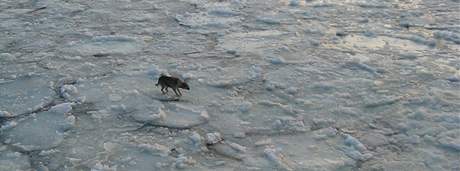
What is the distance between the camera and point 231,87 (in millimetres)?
3750

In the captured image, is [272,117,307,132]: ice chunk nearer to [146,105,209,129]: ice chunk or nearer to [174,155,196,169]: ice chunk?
[146,105,209,129]: ice chunk

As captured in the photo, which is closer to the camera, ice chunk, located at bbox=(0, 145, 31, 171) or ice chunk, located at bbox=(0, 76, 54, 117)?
ice chunk, located at bbox=(0, 145, 31, 171)

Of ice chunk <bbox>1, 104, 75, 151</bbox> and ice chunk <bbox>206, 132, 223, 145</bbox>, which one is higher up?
ice chunk <bbox>206, 132, 223, 145</bbox>

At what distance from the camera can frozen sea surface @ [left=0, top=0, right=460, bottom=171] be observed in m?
2.87

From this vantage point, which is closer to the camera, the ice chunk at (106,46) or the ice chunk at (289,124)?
the ice chunk at (289,124)

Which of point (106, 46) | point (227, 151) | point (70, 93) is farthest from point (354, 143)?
point (106, 46)

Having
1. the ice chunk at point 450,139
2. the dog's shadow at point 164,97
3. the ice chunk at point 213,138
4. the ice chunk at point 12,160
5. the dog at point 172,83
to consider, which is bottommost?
the ice chunk at point 12,160

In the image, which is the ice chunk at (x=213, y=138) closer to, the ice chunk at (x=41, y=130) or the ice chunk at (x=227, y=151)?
the ice chunk at (x=227, y=151)

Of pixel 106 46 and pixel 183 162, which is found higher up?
pixel 106 46

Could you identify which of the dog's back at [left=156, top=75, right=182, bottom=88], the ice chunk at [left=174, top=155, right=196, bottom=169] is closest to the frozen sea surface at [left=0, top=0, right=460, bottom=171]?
the ice chunk at [left=174, top=155, right=196, bottom=169]

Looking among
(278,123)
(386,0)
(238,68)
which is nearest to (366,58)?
(238,68)

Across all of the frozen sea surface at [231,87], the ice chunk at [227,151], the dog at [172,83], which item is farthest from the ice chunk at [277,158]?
the dog at [172,83]

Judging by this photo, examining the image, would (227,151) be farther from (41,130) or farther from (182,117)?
(41,130)

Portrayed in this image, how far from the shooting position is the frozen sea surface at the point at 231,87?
2.87m
